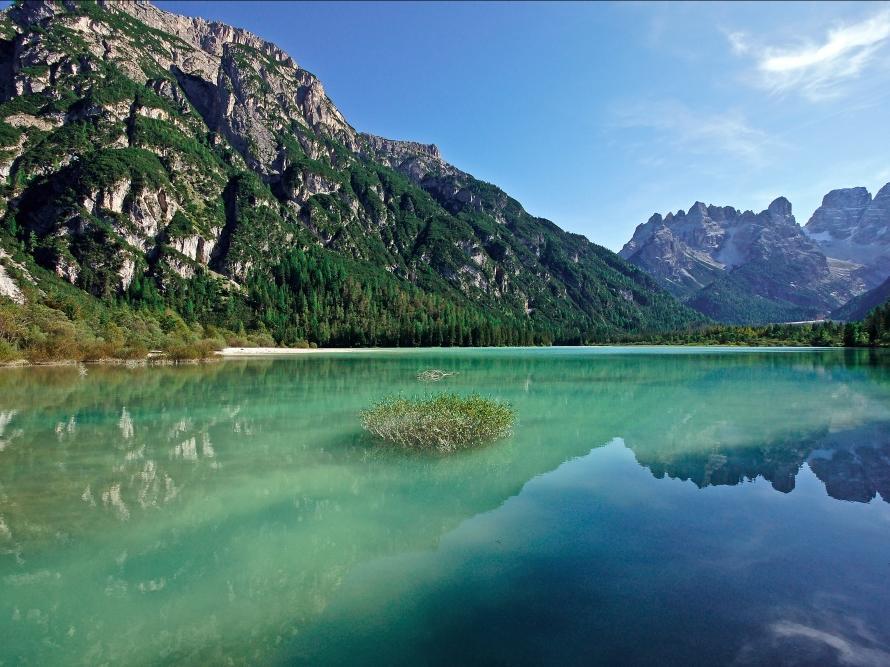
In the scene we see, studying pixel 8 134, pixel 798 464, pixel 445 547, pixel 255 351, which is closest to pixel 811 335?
pixel 255 351

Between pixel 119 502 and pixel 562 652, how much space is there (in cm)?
1242

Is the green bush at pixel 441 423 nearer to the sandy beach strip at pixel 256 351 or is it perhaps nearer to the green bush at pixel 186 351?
the green bush at pixel 186 351

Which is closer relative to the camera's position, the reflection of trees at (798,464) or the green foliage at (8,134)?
the reflection of trees at (798,464)

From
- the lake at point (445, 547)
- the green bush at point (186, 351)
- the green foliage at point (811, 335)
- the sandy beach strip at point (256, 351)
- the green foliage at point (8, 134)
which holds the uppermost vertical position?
the green foliage at point (8, 134)

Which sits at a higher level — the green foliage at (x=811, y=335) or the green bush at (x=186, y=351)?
the green foliage at (x=811, y=335)

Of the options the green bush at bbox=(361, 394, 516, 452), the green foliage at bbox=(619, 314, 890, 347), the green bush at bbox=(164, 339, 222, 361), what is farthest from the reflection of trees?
the green foliage at bbox=(619, 314, 890, 347)

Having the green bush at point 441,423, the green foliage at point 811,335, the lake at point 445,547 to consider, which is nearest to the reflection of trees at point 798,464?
the lake at point 445,547

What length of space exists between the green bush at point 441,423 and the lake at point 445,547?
0.84 metres

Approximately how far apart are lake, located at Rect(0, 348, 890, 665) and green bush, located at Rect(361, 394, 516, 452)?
84 cm

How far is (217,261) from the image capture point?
195625mm

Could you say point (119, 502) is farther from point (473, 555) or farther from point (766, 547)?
point (766, 547)

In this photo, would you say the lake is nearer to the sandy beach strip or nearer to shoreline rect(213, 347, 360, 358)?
shoreline rect(213, 347, 360, 358)

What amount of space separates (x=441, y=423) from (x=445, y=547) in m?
9.09

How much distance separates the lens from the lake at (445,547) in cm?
704
